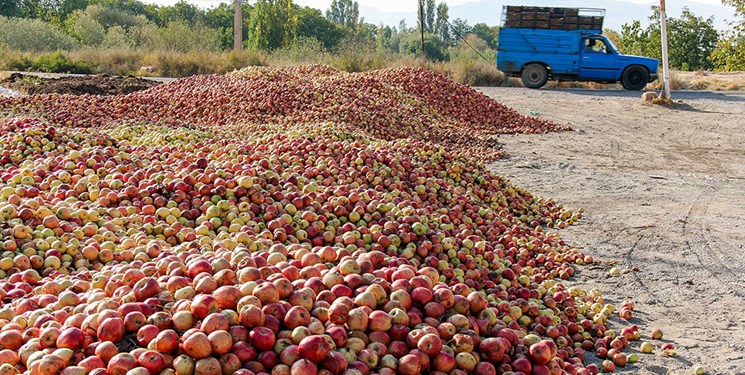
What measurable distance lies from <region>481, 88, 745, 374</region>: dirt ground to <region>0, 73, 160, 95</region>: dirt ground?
9.45 meters

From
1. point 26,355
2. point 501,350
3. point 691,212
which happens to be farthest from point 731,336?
point 26,355

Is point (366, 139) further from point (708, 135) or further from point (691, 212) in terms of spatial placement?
point (708, 135)

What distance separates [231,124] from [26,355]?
25.2 feet

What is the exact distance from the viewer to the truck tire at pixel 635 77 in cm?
2112

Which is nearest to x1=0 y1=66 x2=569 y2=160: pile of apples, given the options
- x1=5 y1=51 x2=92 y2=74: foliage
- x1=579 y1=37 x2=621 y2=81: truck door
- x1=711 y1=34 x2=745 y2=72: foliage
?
x1=579 y1=37 x2=621 y2=81: truck door

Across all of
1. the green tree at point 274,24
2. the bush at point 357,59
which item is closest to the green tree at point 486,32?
the green tree at point 274,24

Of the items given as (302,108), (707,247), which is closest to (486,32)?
(302,108)

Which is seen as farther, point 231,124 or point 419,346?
point 231,124

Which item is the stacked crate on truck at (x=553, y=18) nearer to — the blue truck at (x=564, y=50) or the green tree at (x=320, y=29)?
the blue truck at (x=564, y=50)

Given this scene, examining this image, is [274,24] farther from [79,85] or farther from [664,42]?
[664,42]

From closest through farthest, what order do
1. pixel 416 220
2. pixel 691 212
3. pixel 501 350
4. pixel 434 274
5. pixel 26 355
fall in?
pixel 26 355 → pixel 501 350 → pixel 434 274 → pixel 416 220 → pixel 691 212

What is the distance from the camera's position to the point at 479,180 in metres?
7.35

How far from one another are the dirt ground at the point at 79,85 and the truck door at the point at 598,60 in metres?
14.1

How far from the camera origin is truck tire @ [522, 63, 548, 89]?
2198 cm
